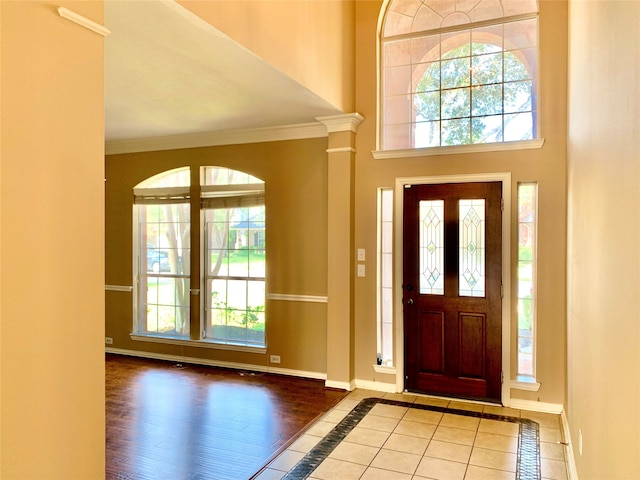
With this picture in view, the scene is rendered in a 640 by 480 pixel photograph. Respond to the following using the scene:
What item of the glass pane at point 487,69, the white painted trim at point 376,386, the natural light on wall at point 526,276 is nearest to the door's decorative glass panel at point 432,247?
the natural light on wall at point 526,276

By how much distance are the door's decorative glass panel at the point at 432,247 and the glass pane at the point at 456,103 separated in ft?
2.89

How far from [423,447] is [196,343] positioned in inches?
126

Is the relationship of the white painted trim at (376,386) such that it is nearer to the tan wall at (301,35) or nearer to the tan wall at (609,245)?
A: the tan wall at (609,245)

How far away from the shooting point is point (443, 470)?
9.68 ft

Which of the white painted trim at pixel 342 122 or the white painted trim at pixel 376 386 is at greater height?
the white painted trim at pixel 342 122

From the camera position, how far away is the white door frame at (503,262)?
13.4 ft

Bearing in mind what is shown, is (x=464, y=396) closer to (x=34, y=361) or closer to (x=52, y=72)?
(x=34, y=361)

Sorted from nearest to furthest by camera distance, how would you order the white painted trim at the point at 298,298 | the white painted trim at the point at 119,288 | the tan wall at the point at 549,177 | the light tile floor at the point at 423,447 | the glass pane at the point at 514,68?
the light tile floor at the point at 423,447, the tan wall at the point at 549,177, the glass pane at the point at 514,68, the white painted trim at the point at 298,298, the white painted trim at the point at 119,288

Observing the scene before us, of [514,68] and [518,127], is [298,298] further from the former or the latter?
[514,68]

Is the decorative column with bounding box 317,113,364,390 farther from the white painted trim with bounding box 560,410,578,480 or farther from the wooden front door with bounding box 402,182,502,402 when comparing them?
the white painted trim with bounding box 560,410,578,480

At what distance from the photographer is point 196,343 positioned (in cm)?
548

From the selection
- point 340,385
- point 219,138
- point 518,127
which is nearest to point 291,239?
point 219,138

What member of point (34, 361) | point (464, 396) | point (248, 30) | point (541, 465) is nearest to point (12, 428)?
point (34, 361)

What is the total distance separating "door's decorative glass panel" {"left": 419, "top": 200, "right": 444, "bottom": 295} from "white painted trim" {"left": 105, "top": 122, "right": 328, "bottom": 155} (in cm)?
141
